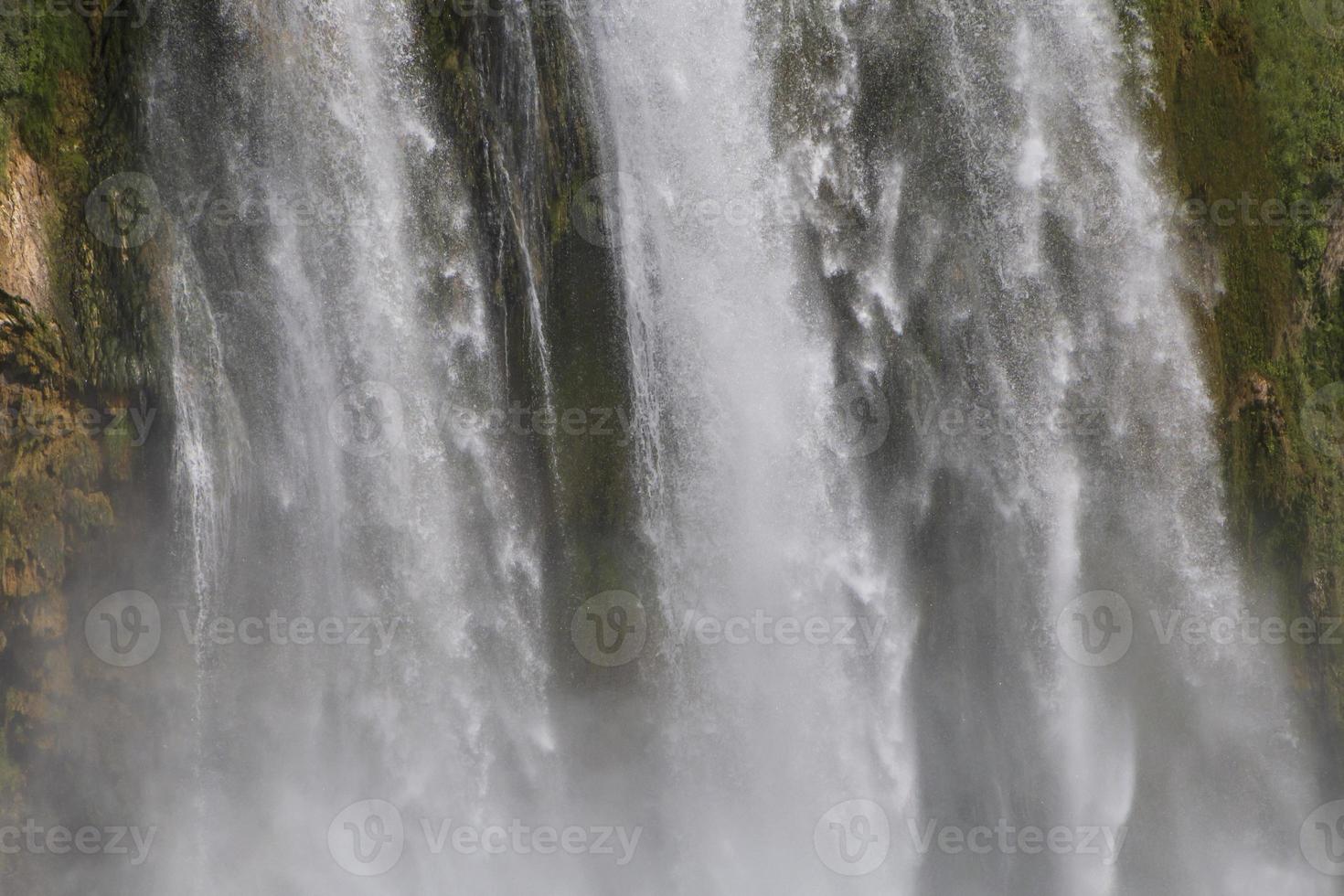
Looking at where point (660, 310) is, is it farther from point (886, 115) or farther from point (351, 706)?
point (351, 706)

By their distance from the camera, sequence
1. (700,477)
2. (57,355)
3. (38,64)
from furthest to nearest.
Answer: (700,477), (57,355), (38,64)

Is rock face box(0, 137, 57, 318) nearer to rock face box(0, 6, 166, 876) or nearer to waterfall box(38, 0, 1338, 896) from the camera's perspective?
rock face box(0, 6, 166, 876)

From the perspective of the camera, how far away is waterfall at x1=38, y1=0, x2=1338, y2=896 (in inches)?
385

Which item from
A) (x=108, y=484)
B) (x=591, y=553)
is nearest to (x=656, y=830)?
(x=591, y=553)

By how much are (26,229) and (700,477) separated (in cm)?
664

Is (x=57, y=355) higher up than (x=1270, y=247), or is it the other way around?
(x=57, y=355)

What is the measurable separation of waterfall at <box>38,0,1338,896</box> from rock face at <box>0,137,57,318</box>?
3.38 feet

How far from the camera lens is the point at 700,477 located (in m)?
10.5

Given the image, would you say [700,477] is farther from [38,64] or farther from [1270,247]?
[38,64]

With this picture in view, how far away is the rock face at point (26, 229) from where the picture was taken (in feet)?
29.7

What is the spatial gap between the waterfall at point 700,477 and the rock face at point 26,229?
1031 mm

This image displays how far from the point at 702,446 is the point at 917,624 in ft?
9.90

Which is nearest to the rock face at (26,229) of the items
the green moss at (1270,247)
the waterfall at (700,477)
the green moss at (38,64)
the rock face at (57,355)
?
the rock face at (57,355)

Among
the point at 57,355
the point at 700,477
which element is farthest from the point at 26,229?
the point at 700,477
